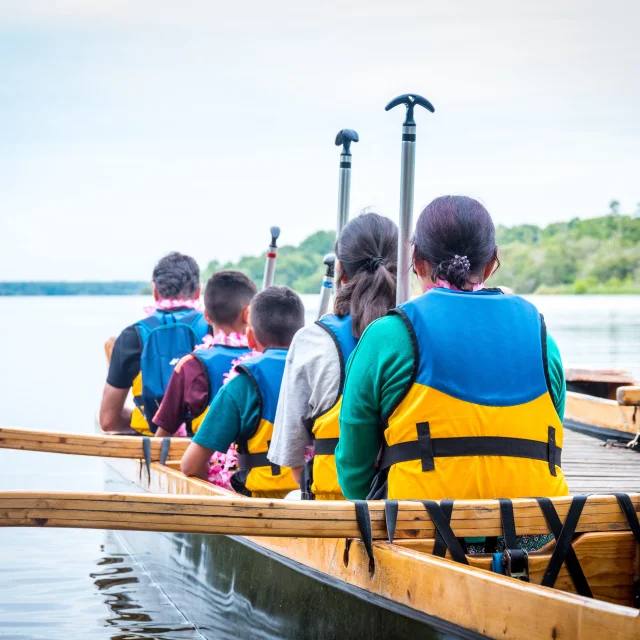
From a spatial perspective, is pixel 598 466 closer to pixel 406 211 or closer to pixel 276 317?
pixel 406 211

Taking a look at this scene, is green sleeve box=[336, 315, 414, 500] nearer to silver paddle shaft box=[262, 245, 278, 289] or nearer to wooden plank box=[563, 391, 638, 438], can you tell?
wooden plank box=[563, 391, 638, 438]

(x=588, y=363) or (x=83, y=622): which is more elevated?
(x=588, y=363)

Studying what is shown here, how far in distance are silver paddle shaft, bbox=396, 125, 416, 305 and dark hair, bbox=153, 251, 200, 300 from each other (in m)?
2.33

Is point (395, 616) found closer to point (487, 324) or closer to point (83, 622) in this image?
point (487, 324)

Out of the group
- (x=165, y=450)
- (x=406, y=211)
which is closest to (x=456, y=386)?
(x=406, y=211)

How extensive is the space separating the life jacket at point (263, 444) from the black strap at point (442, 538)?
4.52 ft

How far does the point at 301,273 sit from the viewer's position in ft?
205

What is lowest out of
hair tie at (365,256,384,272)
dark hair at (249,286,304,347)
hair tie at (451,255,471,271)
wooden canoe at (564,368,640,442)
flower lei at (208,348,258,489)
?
flower lei at (208,348,258,489)

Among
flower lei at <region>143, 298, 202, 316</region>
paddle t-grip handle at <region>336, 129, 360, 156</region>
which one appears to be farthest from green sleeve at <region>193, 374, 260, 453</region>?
paddle t-grip handle at <region>336, 129, 360, 156</region>

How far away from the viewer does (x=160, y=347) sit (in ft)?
20.1

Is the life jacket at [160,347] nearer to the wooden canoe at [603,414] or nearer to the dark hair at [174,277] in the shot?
the dark hair at [174,277]

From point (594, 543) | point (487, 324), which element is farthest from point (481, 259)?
point (594, 543)

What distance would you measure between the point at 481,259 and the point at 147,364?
3.49 m

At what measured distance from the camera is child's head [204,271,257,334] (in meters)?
5.11
